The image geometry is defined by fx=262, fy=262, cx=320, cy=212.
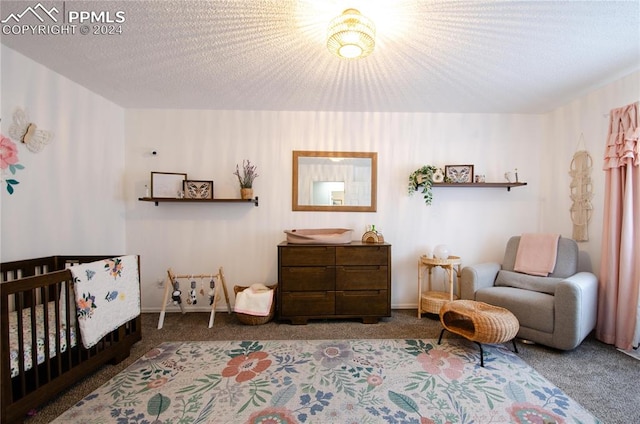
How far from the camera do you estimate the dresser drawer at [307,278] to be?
2.80 metres

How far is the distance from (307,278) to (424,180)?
1784 millimetres

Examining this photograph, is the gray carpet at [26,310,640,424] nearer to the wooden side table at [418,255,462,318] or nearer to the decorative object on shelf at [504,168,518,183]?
the wooden side table at [418,255,462,318]

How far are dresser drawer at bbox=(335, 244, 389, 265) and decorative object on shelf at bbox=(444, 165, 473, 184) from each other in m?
1.26

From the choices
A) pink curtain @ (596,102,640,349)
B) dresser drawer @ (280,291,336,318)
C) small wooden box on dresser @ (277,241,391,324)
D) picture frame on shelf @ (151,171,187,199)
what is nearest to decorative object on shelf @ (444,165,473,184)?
pink curtain @ (596,102,640,349)

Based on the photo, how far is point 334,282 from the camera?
2.83m

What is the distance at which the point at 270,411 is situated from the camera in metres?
1.58

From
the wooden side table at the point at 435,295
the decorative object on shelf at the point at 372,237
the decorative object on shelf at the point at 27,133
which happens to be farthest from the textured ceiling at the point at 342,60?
the wooden side table at the point at 435,295

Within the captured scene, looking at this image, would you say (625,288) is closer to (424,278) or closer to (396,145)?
(424,278)

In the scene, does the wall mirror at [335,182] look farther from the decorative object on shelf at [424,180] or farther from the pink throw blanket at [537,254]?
the pink throw blanket at [537,254]

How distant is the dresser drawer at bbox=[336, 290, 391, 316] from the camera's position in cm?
283

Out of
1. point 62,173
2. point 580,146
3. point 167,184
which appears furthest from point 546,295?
point 62,173

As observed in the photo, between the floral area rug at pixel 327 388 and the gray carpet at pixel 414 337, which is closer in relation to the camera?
the floral area rug at pixel 327 388

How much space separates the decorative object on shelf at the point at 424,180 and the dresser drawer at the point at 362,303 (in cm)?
130

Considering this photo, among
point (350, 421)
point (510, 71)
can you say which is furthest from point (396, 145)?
point (350, 421)
